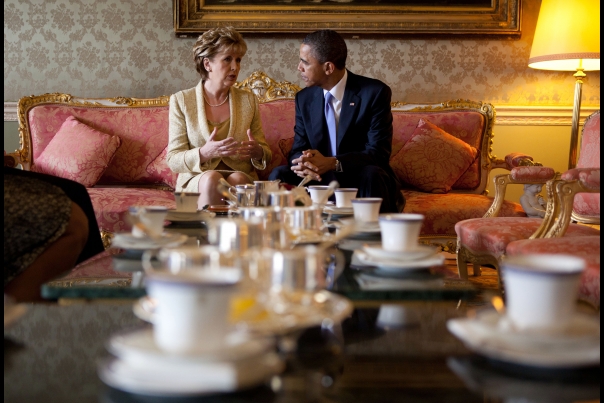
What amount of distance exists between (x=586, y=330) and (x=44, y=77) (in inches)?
155

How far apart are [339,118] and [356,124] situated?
3.6 inches

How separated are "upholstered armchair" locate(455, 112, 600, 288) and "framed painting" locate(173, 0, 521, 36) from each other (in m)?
1.28

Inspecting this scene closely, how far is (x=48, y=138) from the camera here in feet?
12.1

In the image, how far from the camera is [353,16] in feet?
13.1

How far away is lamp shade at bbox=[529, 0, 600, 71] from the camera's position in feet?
11.5

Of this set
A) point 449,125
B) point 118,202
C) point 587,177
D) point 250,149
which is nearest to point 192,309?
point 587,177

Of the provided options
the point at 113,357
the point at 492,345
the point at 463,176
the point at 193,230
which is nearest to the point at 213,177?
the point at 193,230

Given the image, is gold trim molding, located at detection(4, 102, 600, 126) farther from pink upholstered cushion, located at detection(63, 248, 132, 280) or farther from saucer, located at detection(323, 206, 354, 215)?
pink upholstered cushion, located at detection(63, 248, 132, 280)

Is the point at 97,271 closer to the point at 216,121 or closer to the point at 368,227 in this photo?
the point at 368,227

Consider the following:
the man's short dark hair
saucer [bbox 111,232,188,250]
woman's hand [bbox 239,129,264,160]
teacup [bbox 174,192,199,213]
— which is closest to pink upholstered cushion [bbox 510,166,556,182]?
the man's short dark hair

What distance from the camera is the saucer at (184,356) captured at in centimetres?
70

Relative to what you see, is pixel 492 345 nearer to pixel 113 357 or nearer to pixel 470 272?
pixel 113 357

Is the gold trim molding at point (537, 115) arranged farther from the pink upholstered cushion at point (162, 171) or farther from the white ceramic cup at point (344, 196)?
the white ceramic cup at point (344, 196)

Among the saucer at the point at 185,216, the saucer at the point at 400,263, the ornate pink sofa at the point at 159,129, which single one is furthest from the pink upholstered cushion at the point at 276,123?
the saucer at the point at 400,263
